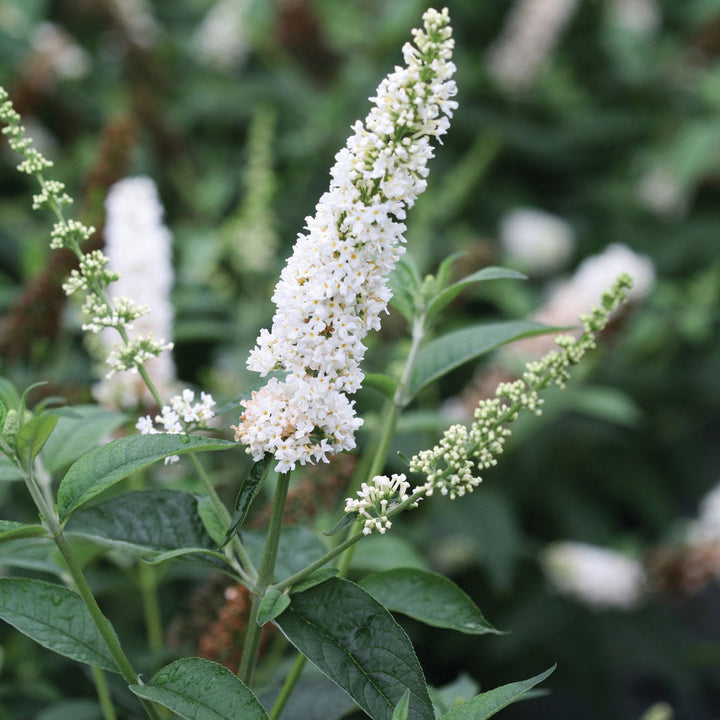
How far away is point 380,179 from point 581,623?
8.72 feet

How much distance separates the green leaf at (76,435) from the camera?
58.9 inches

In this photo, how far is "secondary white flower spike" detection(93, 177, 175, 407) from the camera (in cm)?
197

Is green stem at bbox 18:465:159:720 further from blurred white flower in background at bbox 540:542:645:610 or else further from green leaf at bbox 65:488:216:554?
blurred white flower in background at bbox 540:542:645:610

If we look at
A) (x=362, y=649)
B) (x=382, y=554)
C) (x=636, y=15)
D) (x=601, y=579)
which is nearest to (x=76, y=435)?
(x=362, y=649)

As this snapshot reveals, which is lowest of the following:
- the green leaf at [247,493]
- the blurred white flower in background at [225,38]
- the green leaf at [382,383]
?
the green leaf at [247,493]

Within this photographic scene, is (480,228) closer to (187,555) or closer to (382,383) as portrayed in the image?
(382,383)

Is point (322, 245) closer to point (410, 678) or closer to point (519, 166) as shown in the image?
point (410, 678)

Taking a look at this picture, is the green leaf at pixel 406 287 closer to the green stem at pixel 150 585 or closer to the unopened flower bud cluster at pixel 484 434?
the unopened flower bud cluster at pixel 484 434

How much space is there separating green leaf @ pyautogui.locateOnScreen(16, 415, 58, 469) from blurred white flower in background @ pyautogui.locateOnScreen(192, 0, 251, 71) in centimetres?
379

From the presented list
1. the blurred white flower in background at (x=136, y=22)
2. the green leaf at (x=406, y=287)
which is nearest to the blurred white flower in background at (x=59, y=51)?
the blurred white flower in background at (x=136, y=22)

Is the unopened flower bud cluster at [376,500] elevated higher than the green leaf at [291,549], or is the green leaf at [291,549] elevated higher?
the green leaf at [291,549]

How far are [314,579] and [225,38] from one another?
12.9 feet

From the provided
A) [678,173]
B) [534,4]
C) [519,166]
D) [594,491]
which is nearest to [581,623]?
[594,491]

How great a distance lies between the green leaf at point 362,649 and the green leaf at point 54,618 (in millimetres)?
246
